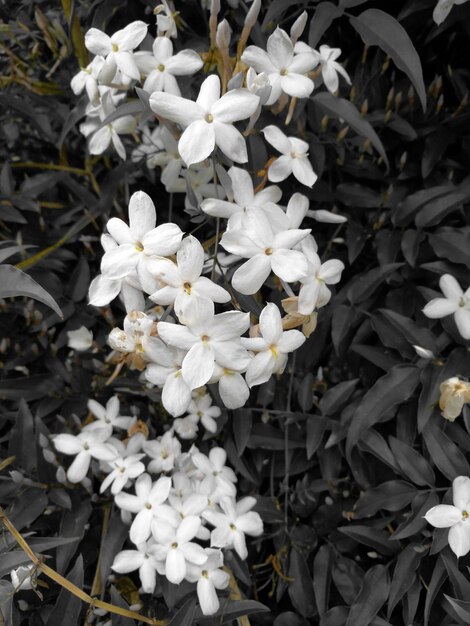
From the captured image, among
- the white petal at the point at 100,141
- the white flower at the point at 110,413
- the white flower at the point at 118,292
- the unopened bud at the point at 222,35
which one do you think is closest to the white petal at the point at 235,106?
the unopened bud at the point at 222,35

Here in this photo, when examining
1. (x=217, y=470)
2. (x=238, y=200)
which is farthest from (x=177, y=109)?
(x=217, y=470)

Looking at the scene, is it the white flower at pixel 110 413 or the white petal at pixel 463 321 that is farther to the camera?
the white flower at pixel 110 413

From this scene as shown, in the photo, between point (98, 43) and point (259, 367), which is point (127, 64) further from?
point (259, 367)

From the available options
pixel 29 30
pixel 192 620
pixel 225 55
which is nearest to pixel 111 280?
pixel 225 55

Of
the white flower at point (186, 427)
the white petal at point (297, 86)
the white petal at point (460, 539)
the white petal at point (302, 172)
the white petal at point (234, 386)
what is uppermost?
the white petal at point (297, 86)

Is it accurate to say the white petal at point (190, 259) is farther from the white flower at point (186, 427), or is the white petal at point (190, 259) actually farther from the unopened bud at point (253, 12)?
the white flower at point (186, 427)

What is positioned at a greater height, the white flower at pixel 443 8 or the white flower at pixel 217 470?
the white flower at pixel 443 8

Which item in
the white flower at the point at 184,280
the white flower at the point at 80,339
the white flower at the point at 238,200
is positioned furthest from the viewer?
the white flower at the point at 80,339

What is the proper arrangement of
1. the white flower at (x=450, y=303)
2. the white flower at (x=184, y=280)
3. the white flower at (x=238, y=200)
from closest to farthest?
1. the white flower at (x=184, y=280)
2. the white flower at (x=238, y=200)
3. the white flower at (x=450, y=303)
